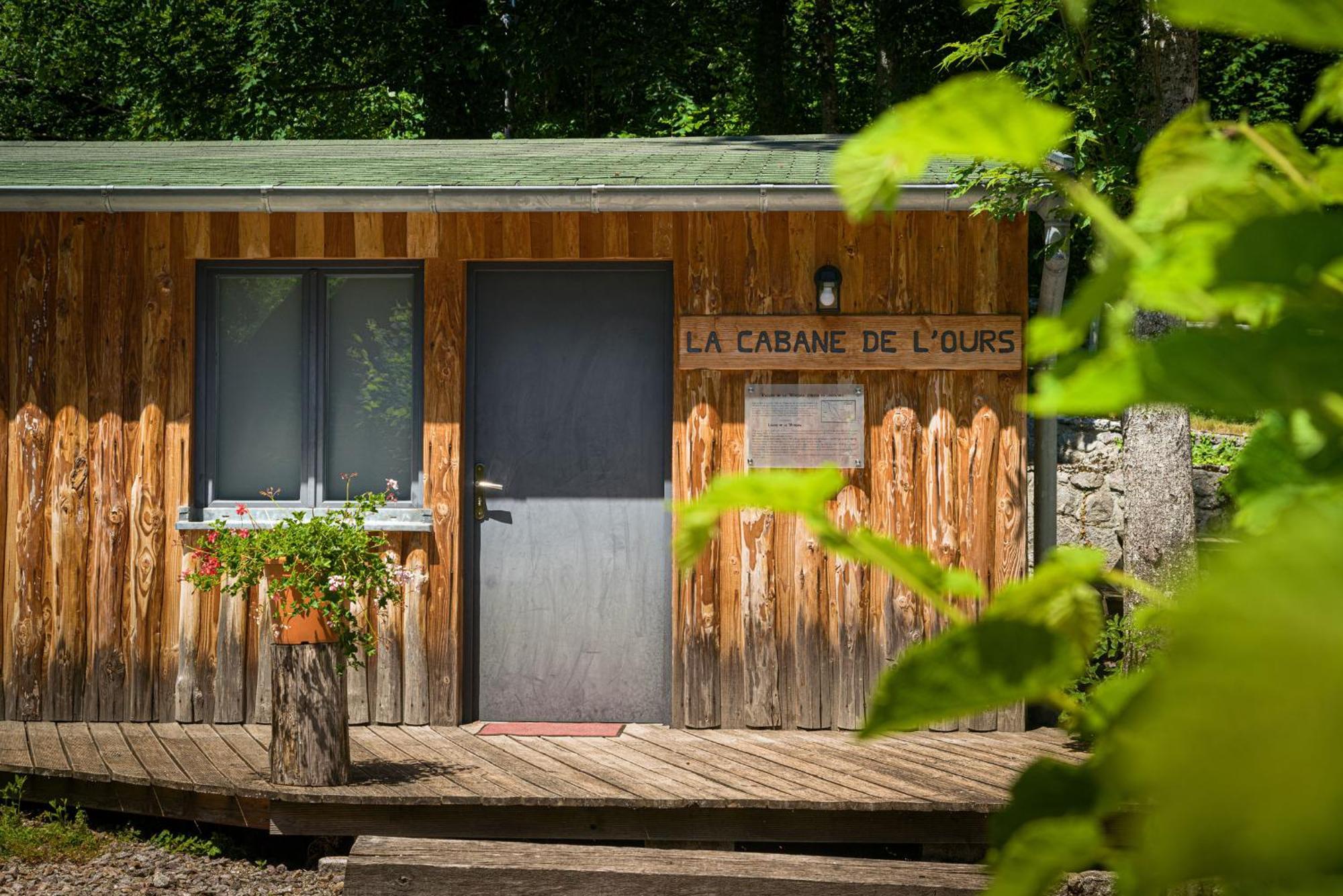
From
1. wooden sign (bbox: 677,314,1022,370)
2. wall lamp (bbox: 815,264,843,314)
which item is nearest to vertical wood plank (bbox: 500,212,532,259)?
wooden sign (bbox: 677,314,1022,370)

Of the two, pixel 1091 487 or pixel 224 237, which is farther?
pixel 1091 487

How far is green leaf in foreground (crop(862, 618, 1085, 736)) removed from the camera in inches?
15.1

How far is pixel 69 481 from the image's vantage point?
5.77m

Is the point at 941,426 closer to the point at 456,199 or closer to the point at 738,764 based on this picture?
the point at 738,764

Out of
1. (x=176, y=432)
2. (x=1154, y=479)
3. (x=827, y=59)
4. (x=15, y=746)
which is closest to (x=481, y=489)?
(x=176, y=432)

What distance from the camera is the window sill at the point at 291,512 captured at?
561 cm

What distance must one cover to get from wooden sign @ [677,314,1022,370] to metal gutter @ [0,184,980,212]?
497 millimetres

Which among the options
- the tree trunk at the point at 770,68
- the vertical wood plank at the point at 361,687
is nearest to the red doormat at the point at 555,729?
the vertical wood plank at the point at 361,687

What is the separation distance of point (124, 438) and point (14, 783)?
5.02 feet


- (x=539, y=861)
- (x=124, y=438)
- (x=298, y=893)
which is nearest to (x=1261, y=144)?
(x=539, y=861)

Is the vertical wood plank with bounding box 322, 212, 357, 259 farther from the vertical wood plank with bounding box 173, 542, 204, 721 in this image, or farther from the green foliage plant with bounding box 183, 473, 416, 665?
the vertical wood plank with bounding box 173, 542, 204, 721

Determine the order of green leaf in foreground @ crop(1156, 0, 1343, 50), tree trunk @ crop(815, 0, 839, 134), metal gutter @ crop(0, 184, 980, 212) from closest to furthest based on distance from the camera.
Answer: green leaf in foreground @ crop(1156, 0, 1343, 50) → metal gutter @ crop(0, 184, 980, 212) → tree trunk @ crop(815, 0, 839, 134)

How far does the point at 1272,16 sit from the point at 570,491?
5.54 m

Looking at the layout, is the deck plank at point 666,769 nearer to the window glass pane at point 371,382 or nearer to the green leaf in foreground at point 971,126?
the window glass pane at point 371,382
